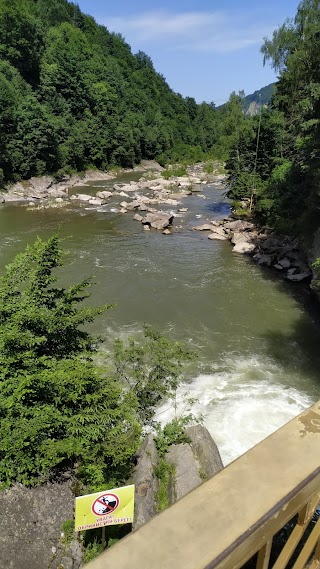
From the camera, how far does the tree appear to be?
253 inches

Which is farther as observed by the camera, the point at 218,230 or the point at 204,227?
the point at 204,227

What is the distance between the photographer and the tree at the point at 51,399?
Result: 6418 mm

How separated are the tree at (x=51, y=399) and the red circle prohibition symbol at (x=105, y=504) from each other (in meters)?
1.32

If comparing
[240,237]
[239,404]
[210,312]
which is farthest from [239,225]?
[239,404]

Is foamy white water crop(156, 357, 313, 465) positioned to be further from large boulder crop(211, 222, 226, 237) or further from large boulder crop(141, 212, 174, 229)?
large boulder crop(141, 212, 174, 229)

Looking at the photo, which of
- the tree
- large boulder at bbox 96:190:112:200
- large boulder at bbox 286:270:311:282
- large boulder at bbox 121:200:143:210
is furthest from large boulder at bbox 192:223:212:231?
the tree

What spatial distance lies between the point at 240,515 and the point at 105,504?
4338mm

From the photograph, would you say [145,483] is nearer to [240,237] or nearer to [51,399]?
[51,399]

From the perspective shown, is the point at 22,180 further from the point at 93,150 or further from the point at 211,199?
the point at 211,199

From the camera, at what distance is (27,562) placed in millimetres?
5473

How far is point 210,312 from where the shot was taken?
58.1 feet

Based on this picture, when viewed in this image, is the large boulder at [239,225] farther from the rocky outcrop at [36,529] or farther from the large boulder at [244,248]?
the rocky outcrop at [36,529]

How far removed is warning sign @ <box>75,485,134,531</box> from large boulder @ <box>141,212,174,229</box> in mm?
26002

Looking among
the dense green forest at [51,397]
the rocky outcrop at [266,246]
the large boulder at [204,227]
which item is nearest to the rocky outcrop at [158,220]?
the large boulder at [204,227]
